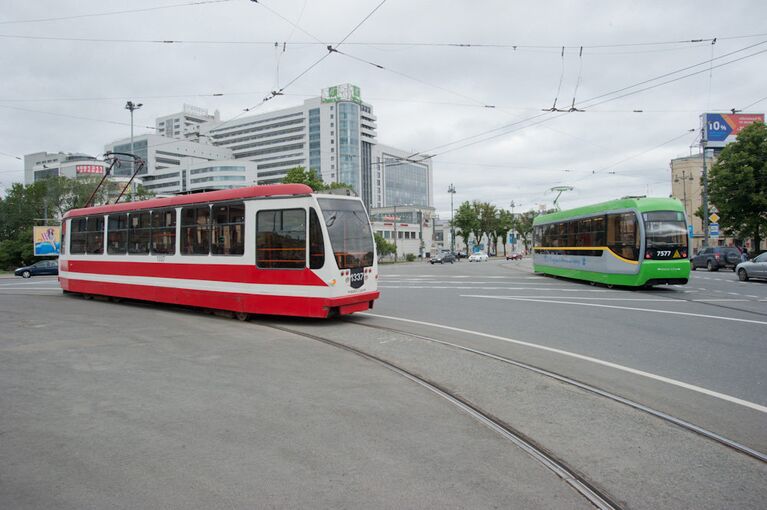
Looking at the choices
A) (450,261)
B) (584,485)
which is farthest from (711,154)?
(584,485)

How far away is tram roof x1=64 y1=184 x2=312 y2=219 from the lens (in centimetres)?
1174

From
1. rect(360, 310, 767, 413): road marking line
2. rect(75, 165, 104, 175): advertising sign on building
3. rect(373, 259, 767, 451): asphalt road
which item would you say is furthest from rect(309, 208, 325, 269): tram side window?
rect(75, 165, 104, 175): advertising sign on building

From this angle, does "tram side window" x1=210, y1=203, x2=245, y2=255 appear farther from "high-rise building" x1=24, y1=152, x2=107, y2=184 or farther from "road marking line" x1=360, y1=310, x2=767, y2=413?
"high-rise building" x1=24, y1=152, x2=107, y2=184

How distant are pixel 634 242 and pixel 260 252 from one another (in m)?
13.4

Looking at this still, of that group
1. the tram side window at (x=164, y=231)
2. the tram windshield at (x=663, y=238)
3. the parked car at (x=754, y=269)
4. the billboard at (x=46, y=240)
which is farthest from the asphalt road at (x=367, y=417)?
the billboard at (x=46, y=240)

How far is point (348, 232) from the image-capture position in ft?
39.1

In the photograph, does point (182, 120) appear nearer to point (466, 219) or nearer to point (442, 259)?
point (466, 219)

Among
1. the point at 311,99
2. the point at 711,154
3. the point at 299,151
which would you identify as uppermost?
the point at 311,99

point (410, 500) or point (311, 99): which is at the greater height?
point (311, 99)

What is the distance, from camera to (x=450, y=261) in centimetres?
6569

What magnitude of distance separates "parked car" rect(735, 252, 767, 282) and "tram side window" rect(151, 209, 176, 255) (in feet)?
77.5

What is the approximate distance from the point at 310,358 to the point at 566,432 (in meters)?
4.35

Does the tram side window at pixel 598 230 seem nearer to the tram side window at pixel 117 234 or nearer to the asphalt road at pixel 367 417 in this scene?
the asphalt road at pixel 367 417

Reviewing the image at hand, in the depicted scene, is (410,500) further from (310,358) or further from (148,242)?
(148,242)
